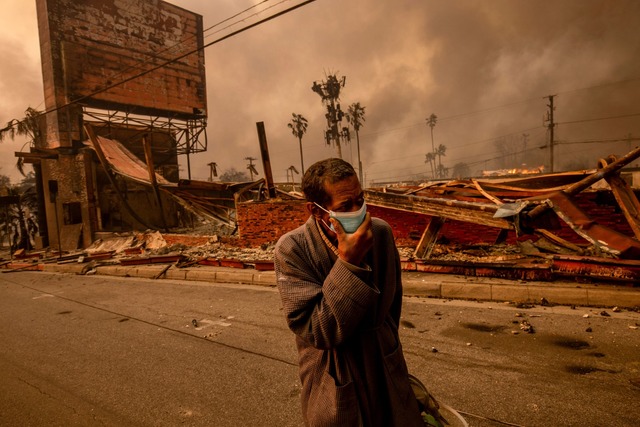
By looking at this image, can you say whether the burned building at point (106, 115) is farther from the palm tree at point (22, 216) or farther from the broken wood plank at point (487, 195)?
the broken wood plank at point (487, 195)

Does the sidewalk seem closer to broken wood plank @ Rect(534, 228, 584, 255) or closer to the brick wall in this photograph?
broken wood plank @ Rect(534, 228, 584, 255)

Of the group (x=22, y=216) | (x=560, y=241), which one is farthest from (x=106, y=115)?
(x=560, y=241)

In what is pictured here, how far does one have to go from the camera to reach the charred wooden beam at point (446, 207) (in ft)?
18.5

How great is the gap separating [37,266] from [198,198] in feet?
21.0

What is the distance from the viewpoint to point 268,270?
791cm

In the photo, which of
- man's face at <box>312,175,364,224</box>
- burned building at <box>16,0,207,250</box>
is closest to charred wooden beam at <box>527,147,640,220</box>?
man's face at <box>312,175,364,224</box>

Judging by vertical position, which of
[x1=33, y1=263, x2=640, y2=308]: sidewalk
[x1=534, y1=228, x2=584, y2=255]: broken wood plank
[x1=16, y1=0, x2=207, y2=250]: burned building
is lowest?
[x1=33, y1=263, x2=640, y2=308]: sidewalk

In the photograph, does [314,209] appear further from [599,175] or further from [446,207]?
[599,175]

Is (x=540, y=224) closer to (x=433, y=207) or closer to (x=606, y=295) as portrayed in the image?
(x=606, y=295)

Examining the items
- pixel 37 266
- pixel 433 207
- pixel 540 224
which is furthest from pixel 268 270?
pixel 37 266

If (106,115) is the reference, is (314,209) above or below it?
below

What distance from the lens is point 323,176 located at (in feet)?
4.54

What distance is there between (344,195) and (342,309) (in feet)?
1.40

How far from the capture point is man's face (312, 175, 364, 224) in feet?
4.39
